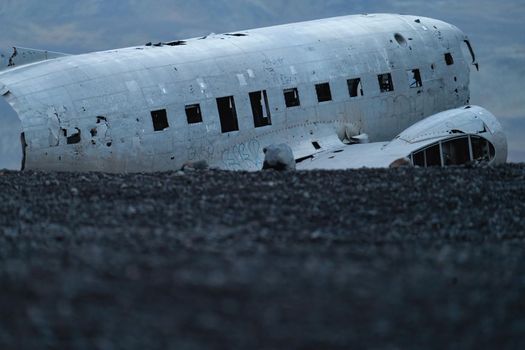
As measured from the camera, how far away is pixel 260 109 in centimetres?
2586

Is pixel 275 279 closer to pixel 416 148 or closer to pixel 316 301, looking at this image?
pixel 316 301

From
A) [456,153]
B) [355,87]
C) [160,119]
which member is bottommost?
[456,153]

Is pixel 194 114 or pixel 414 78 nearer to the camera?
pixel 194 114

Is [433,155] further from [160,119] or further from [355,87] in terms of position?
[160,119]

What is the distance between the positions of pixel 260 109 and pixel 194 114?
90.2 inches

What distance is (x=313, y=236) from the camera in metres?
13.0

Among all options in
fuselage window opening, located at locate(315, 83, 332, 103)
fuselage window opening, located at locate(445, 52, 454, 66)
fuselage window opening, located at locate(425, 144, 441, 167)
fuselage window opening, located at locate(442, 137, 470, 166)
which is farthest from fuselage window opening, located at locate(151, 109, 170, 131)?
fuselage window opening, located at locate(445, 52, 454, 66)

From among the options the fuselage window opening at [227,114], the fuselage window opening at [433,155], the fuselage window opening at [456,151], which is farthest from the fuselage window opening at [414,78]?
the fuselage window opening at [227,114]

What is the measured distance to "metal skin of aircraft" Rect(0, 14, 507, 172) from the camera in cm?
2255

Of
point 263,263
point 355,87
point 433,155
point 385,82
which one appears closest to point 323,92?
point 355,87

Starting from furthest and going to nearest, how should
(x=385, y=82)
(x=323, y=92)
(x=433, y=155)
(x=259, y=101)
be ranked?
(x=385, y=82), (x=323, y=92), (x=259, y=101), (x=433, y=155)

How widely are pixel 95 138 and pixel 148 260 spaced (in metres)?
13.6

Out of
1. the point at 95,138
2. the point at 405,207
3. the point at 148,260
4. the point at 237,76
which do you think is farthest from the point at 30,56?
the point at 148,260

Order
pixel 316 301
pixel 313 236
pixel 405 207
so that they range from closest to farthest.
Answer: pixel 316 301 → pixel 313 236 → pixel 405 207
